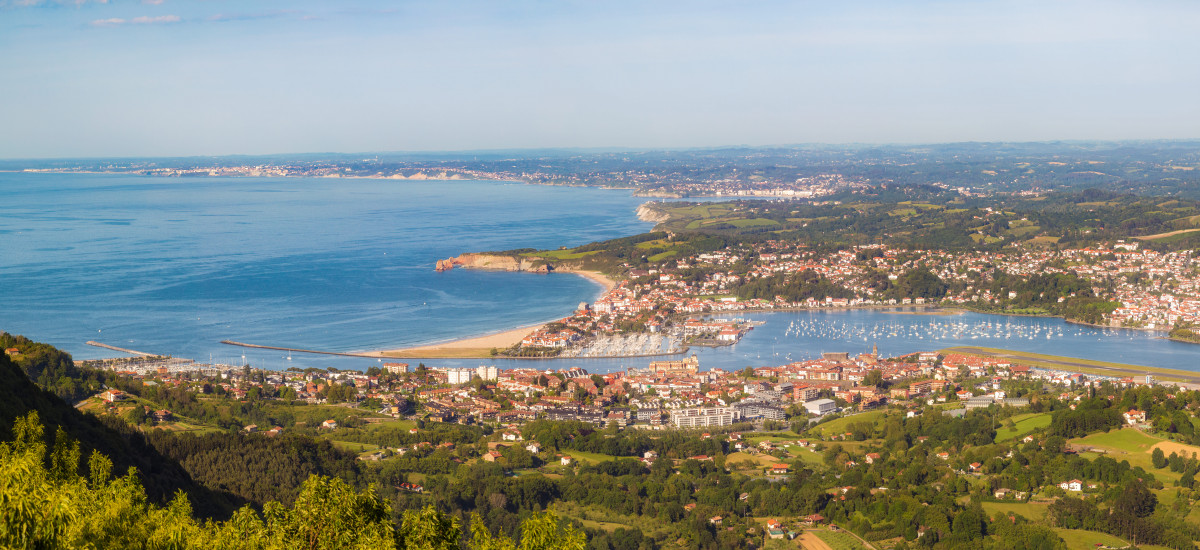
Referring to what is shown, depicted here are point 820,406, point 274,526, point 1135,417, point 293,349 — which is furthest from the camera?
point 293,349

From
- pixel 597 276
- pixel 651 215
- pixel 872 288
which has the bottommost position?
pixel 872 288

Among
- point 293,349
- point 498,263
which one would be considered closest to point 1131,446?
point 293,349

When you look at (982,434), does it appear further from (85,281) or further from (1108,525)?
(85,281)

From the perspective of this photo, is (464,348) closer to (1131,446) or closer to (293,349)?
(293,349)

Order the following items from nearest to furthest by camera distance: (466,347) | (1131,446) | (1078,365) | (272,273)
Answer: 1. (1131,446)
2. (1078,365)
3. (466,347)
4. (272,273)

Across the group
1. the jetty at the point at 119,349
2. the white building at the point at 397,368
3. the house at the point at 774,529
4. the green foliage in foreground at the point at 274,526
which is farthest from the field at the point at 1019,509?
the jetty at the point at 119,349
